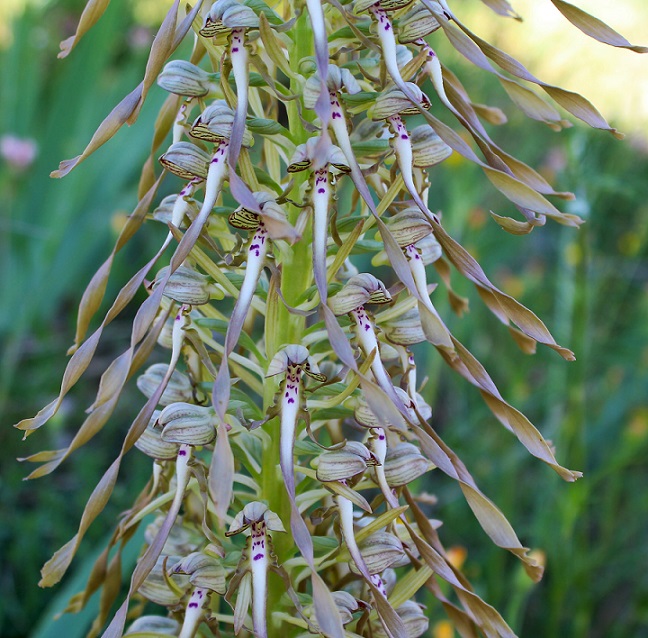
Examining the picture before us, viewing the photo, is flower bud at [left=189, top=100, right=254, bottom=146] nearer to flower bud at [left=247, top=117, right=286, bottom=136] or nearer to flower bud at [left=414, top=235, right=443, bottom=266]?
flower bud at [left=247, top=117, right=286, bottom=136]

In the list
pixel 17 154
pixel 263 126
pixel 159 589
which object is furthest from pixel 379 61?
pixel 17 154

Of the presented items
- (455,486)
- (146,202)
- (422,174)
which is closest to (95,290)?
(146,202)

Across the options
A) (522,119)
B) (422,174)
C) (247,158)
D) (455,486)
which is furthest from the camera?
(522,119)

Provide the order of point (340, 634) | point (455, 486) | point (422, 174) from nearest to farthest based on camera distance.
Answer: point (340, 634) → point (422, 174) → point (455, 486)

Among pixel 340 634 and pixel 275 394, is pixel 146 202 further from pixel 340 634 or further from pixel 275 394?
pixel 340 634

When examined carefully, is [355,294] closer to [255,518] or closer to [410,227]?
[410,227]

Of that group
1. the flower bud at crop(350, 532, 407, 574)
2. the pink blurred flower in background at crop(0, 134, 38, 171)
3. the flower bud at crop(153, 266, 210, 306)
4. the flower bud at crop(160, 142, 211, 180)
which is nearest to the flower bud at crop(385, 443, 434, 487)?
the flower bud at crop(350, 532, 407, 574)

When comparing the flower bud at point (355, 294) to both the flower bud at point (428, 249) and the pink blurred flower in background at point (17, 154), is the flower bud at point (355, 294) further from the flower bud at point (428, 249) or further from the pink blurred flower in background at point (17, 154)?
the pink blurred flower in background at point (17, 154)
